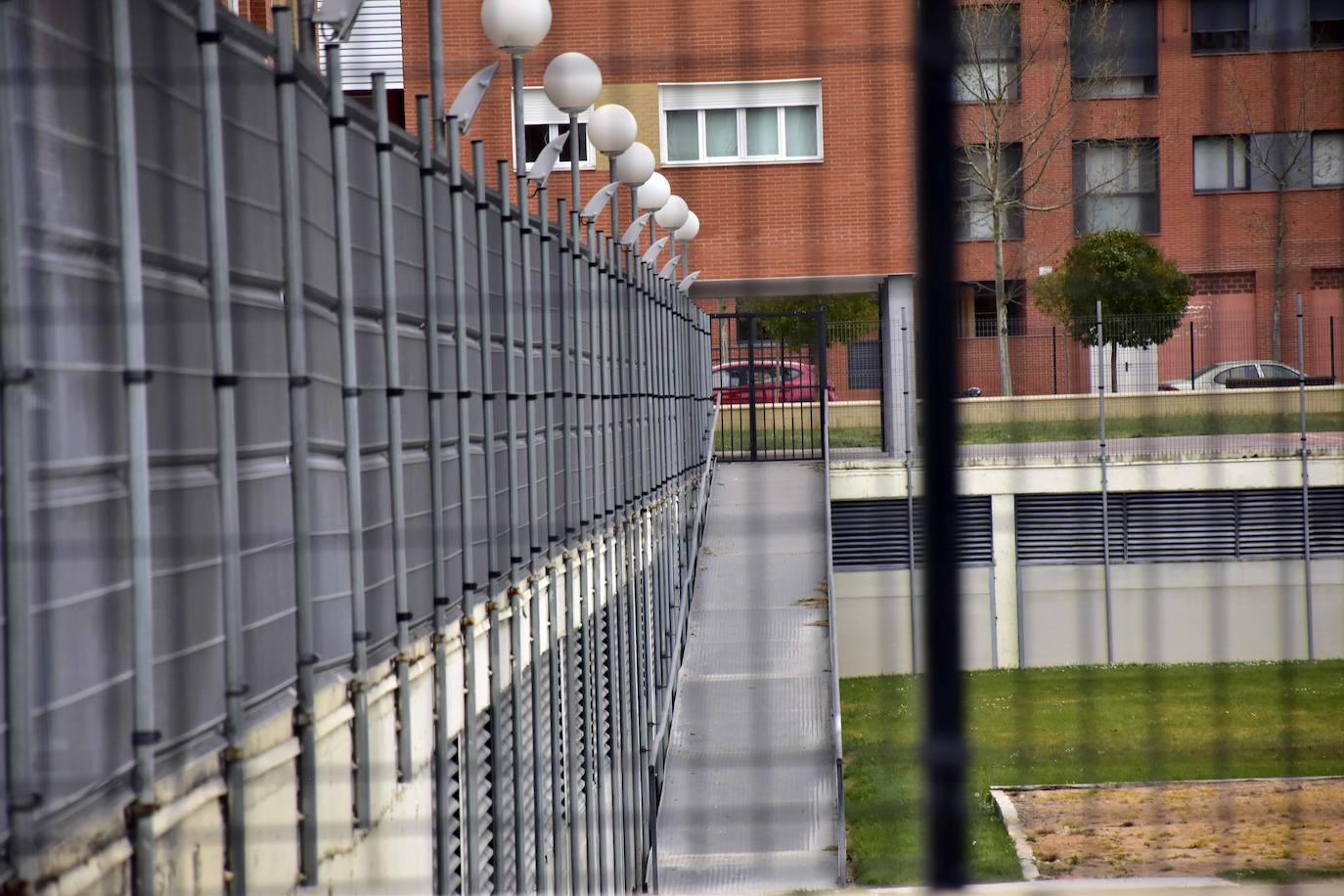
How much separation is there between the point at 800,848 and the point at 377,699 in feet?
11.7

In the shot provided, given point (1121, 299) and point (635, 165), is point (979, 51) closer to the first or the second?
point (635, 165)

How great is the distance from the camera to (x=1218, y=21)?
11.5m

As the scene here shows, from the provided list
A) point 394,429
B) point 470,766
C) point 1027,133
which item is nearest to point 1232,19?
point 1027,133

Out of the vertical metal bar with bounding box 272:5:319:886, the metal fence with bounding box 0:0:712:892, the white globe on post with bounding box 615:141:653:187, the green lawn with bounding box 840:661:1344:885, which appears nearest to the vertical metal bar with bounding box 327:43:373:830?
the metal fence with bounding box 0:0:712:892

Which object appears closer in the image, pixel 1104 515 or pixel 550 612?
pixel 550 612

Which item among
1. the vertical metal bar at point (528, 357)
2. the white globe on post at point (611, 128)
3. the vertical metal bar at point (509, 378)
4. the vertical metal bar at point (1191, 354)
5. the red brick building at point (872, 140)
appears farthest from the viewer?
the vertical metal bar at point (1191, 354)

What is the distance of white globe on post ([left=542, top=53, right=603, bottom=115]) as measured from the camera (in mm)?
4293

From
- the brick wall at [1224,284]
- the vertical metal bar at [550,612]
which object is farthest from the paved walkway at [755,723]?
the brick wall at [1224,284]

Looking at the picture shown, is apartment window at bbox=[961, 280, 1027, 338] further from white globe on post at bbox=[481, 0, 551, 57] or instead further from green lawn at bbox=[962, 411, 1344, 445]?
white globe on post at bbox=[481, 0, 551, 57]

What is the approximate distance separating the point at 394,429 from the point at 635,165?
3.42m

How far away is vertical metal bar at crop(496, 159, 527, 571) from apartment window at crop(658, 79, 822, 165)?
8.40 m

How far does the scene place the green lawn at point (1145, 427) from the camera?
1100 cm

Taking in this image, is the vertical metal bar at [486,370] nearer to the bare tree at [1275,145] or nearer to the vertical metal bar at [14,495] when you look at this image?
the vertical metal bar at [14,495]

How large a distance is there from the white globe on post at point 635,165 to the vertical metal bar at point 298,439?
3.58 metres
